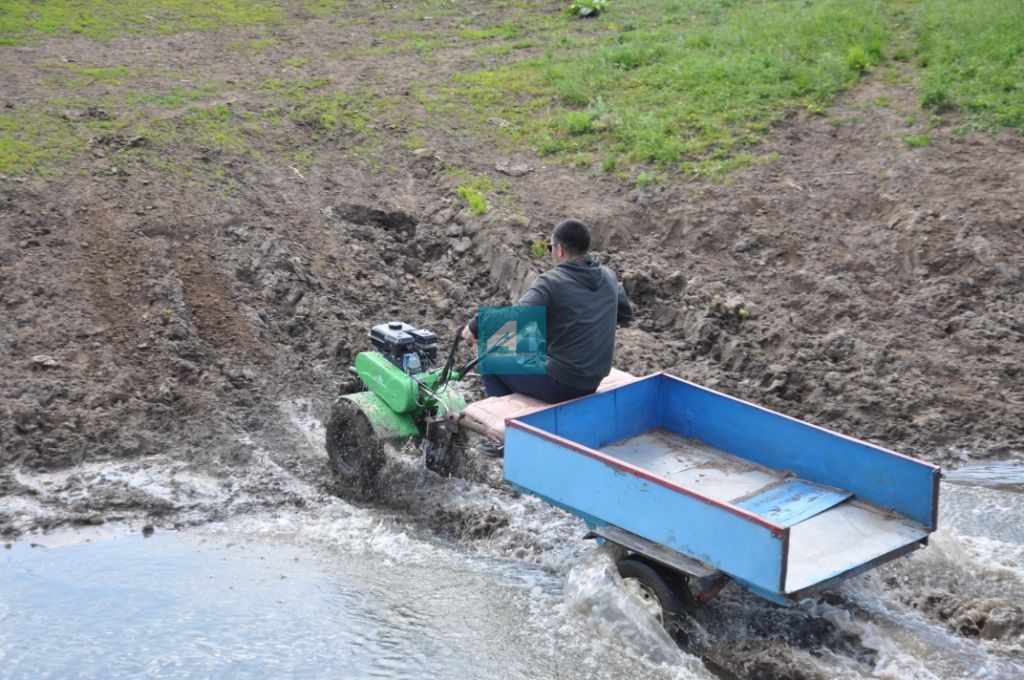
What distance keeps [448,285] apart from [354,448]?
318cm

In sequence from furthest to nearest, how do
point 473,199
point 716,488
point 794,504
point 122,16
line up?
point 122,16, point 473,199, point 716,488, point 794,504

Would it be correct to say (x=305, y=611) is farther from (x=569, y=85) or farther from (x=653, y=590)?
(x=569, y=85)

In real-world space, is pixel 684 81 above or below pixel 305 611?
above

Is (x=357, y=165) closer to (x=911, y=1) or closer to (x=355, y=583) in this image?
(x=355, y=583)

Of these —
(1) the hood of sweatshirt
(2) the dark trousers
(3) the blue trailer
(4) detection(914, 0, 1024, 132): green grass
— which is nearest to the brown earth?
(4) detection(914, 0, 1024, 132): green grass

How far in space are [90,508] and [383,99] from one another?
8.19 metres

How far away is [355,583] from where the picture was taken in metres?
6.61

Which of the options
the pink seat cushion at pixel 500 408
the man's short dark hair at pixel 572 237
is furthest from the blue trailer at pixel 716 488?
the man's short dark hair at pixel 572 237

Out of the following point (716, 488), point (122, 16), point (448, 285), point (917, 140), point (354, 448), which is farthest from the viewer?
point (122, 16)

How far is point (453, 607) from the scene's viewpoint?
20.7ft

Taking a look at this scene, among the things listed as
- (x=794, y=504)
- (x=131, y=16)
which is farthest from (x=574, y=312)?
(x=131, y=16)

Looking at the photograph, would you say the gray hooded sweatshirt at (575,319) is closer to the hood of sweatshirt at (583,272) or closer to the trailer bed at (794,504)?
the hood of sweatshirt at (583,272)

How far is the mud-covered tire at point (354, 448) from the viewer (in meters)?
7.50

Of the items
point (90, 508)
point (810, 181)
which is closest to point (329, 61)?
point (810, 181)
